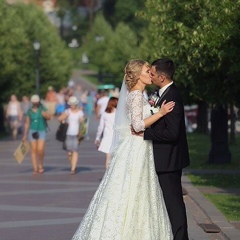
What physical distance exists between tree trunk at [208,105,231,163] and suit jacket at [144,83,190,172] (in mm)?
14026

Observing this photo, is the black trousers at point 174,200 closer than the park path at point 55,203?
Yes

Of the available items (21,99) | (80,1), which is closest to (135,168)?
(21,99)

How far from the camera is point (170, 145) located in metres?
10.2

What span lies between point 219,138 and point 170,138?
47.2 feet

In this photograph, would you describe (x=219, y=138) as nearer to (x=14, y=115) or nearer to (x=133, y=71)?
(x=133, y=71)

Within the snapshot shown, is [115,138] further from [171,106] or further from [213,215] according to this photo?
[213,215]

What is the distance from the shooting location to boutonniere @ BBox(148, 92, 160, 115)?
10.3 metres

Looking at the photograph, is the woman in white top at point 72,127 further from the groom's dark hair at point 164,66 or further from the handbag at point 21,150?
the groom's dark hair at point 164,66

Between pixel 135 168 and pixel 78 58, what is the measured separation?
10109cm

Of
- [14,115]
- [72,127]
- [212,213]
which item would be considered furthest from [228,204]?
[14,115]

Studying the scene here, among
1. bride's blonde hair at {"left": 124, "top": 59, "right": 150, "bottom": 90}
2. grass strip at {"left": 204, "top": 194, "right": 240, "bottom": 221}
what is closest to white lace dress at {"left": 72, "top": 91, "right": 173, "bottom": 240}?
bride's blonde hair at {"left": 124, "top": 59, "right": 150, "bottom": 90}

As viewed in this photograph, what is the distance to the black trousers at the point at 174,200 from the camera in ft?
33.9

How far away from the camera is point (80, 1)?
12050 cm

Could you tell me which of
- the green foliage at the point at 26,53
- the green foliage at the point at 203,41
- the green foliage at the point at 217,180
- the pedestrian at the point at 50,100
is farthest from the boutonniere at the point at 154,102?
the pedestrian at the point at 50,100
